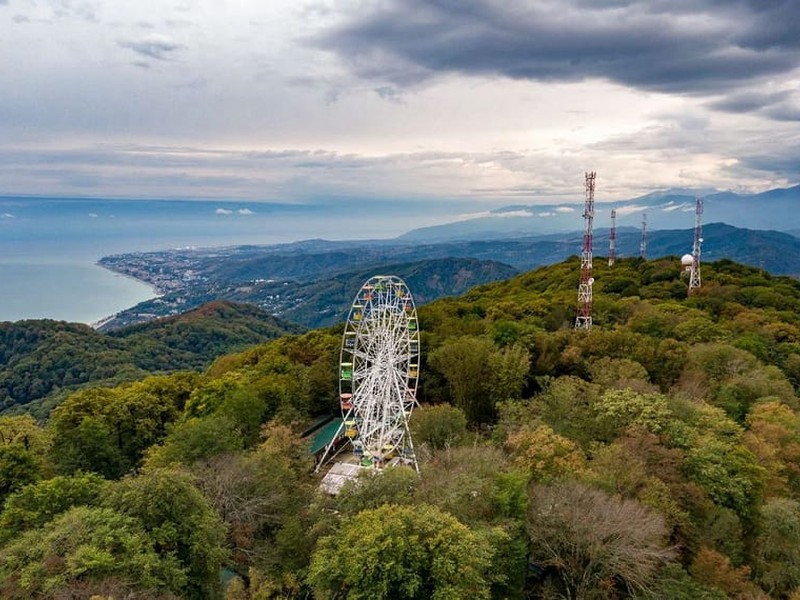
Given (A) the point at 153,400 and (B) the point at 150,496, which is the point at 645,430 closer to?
(B) the point at 150,496

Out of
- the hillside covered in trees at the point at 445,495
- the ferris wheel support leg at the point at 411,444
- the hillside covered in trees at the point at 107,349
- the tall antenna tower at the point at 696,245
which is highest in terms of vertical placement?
the tall antenna tower at the point at 696,245

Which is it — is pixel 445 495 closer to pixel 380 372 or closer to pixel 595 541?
pixel 595 541

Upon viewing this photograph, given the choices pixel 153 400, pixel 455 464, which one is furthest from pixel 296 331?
pixel 455 464

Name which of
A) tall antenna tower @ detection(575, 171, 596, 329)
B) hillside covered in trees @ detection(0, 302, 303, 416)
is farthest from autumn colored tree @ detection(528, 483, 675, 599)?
hillside covered in trees @ detection(0, 302, 303, 416)

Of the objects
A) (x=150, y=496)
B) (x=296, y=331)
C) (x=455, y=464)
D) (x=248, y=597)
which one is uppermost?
(x=150, y=496)

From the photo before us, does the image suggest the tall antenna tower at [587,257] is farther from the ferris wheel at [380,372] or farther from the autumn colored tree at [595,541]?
the autumn colored tree at [595,541]

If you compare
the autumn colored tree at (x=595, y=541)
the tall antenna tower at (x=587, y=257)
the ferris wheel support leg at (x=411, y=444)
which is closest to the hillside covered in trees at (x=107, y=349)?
the ferris wheel support leg at (x=411, y=444)

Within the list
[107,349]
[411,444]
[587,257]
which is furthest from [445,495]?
[107,349]
